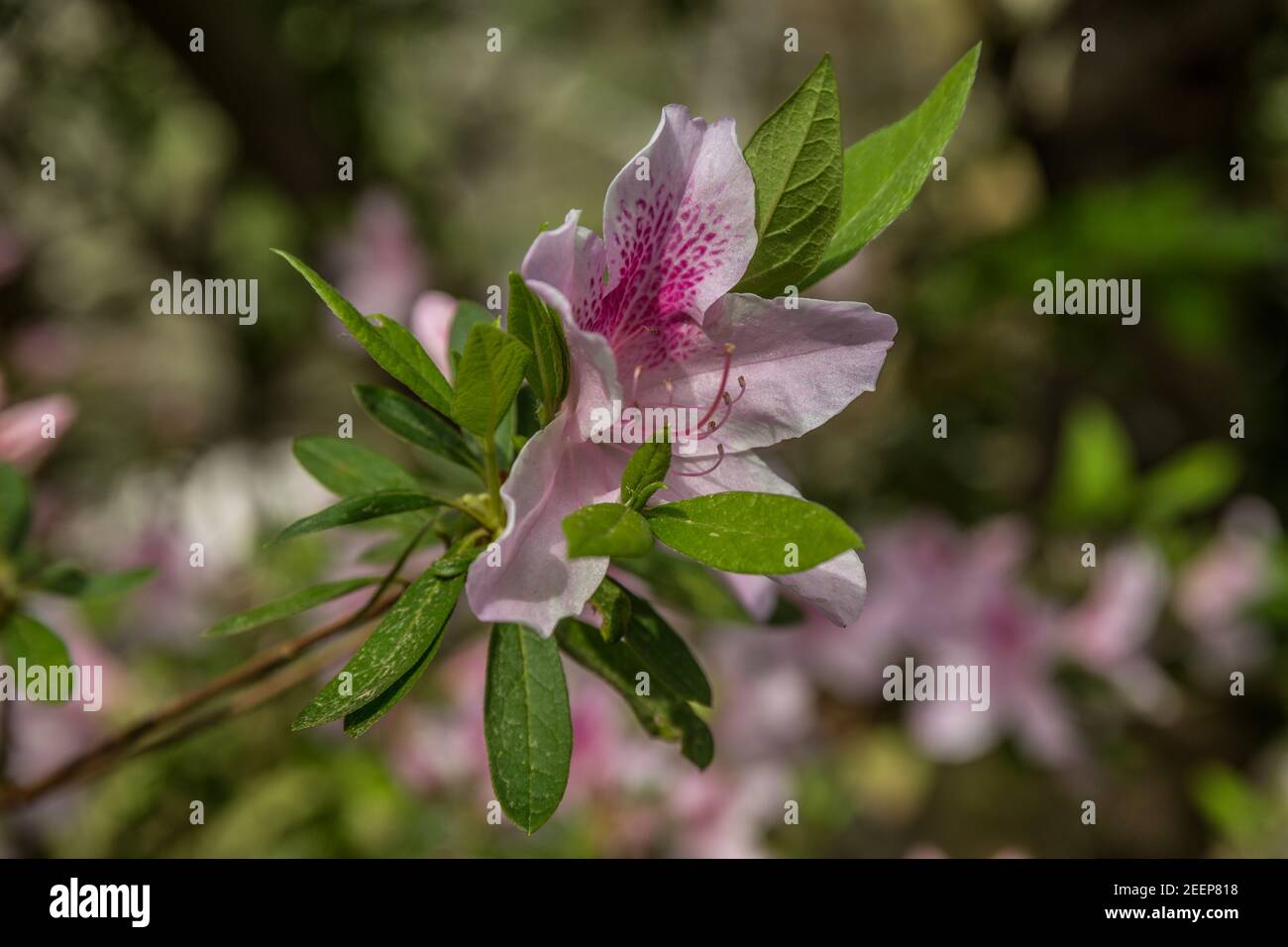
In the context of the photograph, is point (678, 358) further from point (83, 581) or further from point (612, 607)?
point (83, 581)

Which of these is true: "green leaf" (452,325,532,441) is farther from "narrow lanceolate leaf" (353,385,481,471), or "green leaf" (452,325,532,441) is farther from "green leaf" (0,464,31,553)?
"green leaf" (0,464,31,553)

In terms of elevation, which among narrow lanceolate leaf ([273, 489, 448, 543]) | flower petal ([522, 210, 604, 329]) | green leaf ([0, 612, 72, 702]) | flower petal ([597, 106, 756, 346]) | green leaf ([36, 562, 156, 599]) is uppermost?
flower petal ([597, 106, 756, 346])

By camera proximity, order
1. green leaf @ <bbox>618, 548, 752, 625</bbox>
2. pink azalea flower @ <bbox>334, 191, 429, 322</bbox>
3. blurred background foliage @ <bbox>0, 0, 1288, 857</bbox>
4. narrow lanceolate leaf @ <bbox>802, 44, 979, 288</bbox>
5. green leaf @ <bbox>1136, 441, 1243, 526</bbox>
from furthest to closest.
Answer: pink azalea flower @ <bbox>334, 191, 429, 322</bbox> → green leaf @ <bbox>1136, 441, 1243, 526</bbox> → blurred background foliage @ <bbox>0, 0, 1288, 857</bbox> → green leaf @ <bbox>618, 548, 752, 625</bbox> → narrow lanceolate leaf @ <bbox>802, 44, 979, 288</bbox>

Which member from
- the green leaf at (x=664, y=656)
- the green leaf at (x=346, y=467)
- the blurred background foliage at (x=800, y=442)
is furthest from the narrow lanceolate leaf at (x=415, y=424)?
the blurred background foliage at (x=800, y=442)

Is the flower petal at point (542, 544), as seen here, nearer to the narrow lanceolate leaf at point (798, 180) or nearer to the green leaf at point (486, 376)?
the green leaf at point (486, 376)

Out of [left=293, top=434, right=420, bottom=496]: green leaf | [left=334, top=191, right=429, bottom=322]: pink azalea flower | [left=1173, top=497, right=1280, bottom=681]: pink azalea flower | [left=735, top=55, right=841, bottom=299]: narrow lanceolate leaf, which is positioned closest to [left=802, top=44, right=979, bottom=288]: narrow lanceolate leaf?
[left=735, top=55, right=841, bottom=299]: narrow lanceolate leaf
